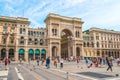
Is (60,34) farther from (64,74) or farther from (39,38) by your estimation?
(64,74)

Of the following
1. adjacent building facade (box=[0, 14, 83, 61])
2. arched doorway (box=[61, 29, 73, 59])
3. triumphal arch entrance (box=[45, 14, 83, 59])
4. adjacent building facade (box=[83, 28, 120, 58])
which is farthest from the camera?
adjacent building facade (box=[83, 28, 120, 58])

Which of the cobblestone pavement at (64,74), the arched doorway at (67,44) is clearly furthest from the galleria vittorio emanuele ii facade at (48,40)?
the cobblestone pavement at (64,74)

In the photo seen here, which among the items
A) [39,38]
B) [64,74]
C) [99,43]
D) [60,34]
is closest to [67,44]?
[60,34]

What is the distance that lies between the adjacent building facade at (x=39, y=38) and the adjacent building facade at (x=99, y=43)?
422 inches

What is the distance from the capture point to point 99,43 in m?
91.3

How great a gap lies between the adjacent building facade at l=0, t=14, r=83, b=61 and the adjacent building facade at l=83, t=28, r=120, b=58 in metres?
10.7

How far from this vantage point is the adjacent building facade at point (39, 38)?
66000 mm

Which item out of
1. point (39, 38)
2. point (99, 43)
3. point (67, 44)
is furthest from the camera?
point (99, 43)

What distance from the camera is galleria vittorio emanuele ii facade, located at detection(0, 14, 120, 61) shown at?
66188mm

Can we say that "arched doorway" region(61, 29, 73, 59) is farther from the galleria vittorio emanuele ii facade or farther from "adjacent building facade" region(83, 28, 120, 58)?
"adjacent building facade" region(83, 28, 120, 58)

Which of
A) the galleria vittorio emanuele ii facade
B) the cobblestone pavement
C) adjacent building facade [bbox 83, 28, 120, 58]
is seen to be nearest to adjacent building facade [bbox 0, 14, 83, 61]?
the galleria vittorio emanuele ii facade

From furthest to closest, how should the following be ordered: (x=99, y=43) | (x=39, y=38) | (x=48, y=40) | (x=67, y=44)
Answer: (x=99, y=43), (x=67, y=44), (x=39, y=38), (x=48, y=40)

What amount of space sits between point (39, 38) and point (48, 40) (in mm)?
5347

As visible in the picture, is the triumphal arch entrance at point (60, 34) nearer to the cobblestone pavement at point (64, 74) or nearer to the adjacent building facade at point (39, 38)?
the adjacent building facade at point (39, 38)
